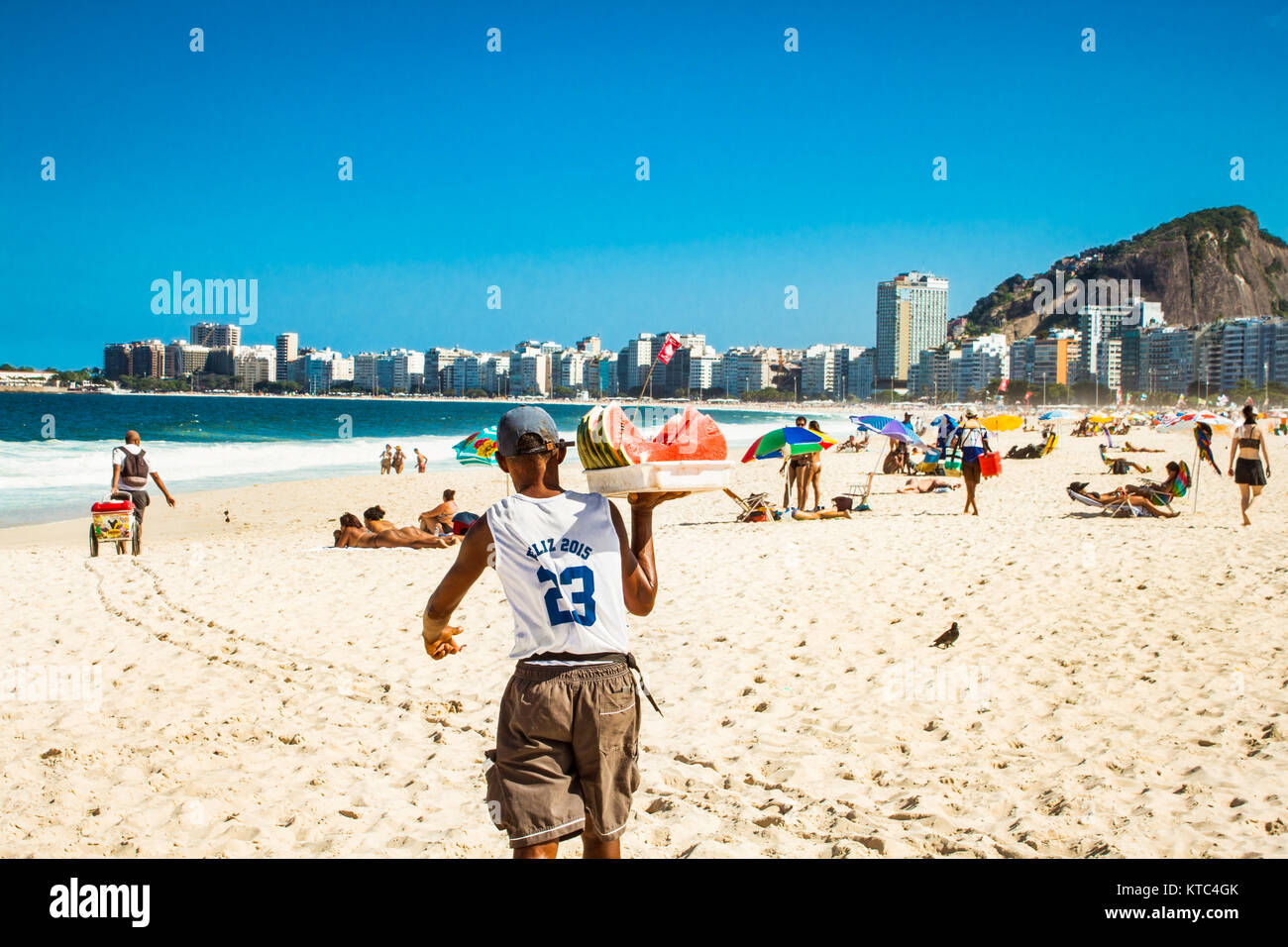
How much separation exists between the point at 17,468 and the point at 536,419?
29.0 metres

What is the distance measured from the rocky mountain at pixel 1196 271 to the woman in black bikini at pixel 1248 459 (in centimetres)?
15490

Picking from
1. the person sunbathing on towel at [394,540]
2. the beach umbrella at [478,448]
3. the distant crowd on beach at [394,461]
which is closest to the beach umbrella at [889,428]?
the beach umbrella at [478,448]

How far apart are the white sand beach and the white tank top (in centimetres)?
144

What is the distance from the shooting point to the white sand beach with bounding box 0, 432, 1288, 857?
136 inches

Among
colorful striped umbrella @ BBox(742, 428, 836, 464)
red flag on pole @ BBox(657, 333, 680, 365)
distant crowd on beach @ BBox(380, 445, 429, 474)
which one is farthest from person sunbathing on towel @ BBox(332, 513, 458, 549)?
distant crowd on beach @ BBox(380, 445, 429, 474)

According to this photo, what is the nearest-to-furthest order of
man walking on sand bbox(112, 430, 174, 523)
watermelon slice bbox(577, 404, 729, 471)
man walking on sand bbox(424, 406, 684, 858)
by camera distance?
man walking on sand bbox(424, 406, 684, 858) < watermelon slice bbox(577, 404, 729, 471) < man walking on sand bbox(112, 430, 174, 523)

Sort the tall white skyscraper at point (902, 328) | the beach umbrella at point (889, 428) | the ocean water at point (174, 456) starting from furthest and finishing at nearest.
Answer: the tall white skyscraper at point (902, 328) < the ocean water at point (174, 456) < the beach umbrella at point (889, 428)

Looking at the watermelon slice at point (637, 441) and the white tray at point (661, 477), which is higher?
the watermelon slice at point (637, 441)

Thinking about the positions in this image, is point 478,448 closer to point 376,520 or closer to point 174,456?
point 376,520

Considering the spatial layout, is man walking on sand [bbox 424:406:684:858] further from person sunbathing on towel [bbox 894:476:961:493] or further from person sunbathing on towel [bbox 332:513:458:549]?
person sunbathing on towel [bbox 894:476:961:493]

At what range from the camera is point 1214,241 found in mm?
147500

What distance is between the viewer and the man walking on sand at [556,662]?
216cm

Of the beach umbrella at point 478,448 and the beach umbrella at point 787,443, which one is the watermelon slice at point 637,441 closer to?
the beach umbrella at point 478,448

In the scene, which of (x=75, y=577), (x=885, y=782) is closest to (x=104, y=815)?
(x=885, y=782)
